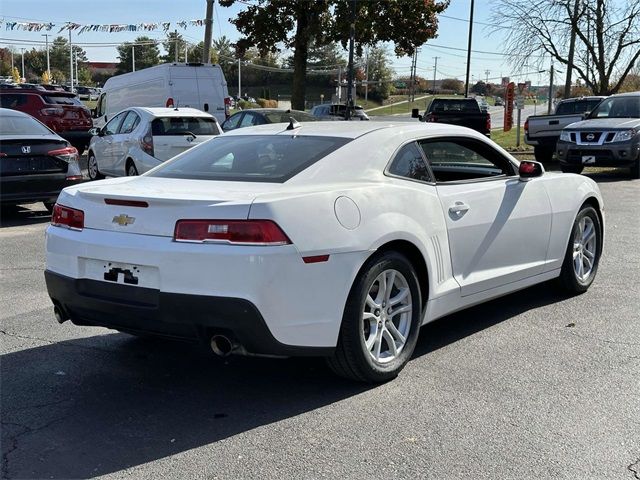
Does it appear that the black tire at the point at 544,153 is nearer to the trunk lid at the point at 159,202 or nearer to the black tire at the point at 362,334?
the black tire at the point at 362,334

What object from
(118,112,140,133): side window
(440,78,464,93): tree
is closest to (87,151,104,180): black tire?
(118,112,140,133): side window

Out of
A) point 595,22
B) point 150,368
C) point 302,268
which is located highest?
point 595,22

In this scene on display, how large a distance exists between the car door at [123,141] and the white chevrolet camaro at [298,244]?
8.50 m

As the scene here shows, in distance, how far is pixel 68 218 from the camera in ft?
13.6

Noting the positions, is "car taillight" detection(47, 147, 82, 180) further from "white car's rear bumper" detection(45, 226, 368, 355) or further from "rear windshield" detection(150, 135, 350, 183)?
"white car's rear bumper" detection(45, 226, 368, 355)

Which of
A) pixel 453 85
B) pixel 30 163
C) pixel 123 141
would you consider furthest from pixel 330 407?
pixel 453 85

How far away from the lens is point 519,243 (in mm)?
5270

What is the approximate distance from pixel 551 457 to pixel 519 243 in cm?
226

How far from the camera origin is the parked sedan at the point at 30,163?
9.59m

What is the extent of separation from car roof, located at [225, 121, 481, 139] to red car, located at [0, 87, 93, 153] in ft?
49.7

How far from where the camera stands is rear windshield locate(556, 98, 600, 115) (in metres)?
19.4

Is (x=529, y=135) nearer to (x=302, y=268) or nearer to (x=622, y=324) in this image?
(x=622, y=324)

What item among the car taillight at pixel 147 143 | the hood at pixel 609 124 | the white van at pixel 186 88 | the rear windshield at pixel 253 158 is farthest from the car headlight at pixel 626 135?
the rear windshield at pixel 253 158

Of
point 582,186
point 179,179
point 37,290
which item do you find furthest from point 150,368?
point 582,186
